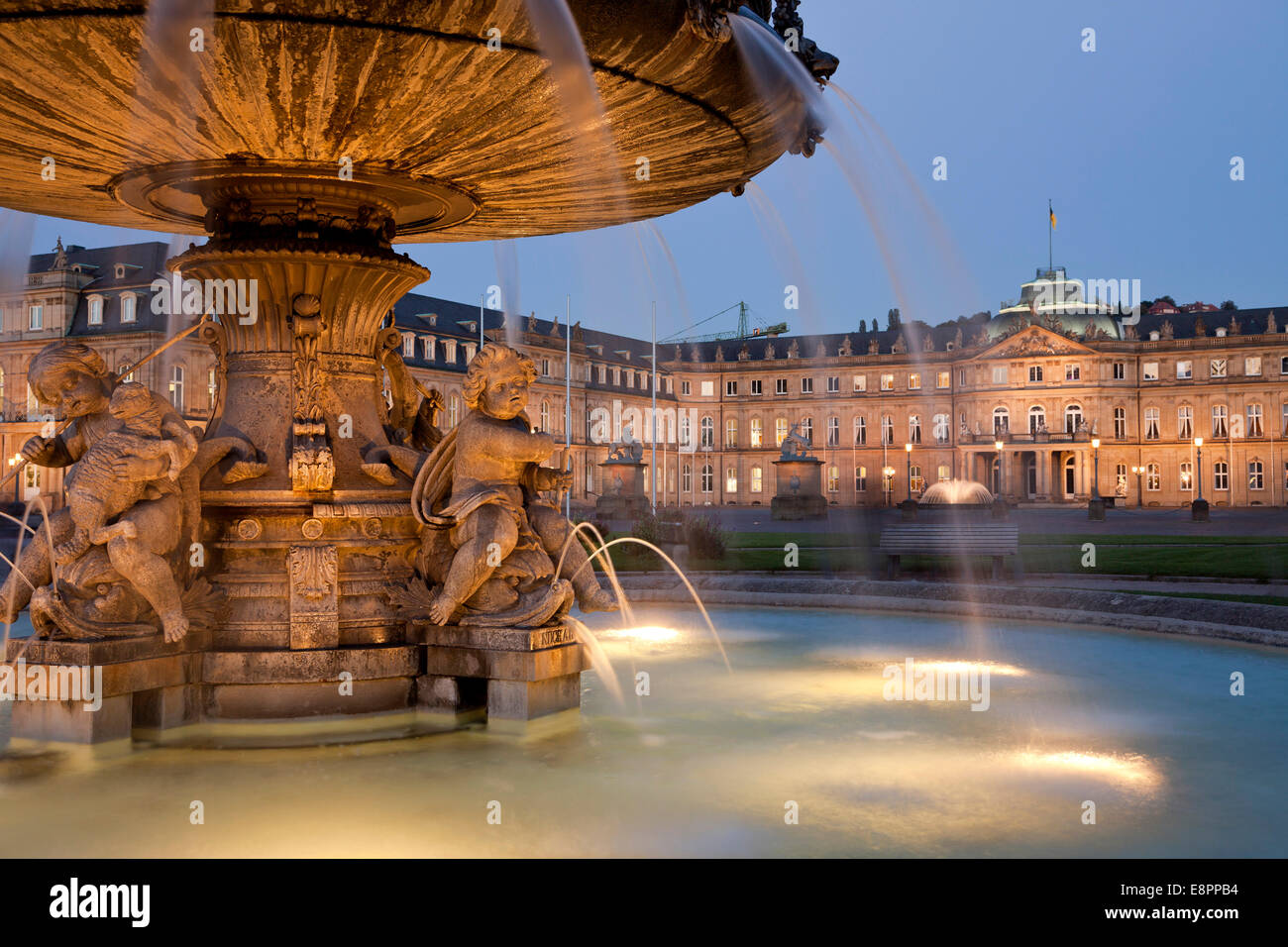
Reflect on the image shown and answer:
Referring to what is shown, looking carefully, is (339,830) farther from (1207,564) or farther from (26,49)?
(1207,564)

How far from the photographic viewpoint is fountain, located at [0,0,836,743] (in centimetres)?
463

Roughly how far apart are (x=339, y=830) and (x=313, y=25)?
3.00m

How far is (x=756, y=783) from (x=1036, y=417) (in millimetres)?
75215

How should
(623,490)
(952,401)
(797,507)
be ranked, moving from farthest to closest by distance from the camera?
(952,401) → (797,507) → (623,490)

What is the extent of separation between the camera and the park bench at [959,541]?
42.3 ft

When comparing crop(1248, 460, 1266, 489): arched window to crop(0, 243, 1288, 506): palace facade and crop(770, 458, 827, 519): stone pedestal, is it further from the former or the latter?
crop(770, 458, 827, 519): stone pedestal

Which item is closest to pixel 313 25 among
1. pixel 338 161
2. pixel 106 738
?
pixel 338 161

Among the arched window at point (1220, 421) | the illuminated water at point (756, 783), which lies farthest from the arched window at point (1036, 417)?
the illuminated water at point (756, 783)

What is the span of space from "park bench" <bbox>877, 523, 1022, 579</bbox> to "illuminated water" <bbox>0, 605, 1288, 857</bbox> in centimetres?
576

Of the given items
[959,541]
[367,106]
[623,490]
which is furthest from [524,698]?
[623,490]

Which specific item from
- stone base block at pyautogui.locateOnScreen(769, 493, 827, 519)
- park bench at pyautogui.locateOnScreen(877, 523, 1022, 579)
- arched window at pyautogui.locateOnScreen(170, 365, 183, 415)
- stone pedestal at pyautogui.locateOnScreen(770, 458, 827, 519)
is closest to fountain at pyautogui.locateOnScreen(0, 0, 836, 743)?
park bench at pyautogui.locateOnScreen(877, 523, 1022, 579)

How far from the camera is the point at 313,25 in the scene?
14.1 feet

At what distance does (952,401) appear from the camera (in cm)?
7925

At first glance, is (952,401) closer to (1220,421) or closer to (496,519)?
(1220,421)
